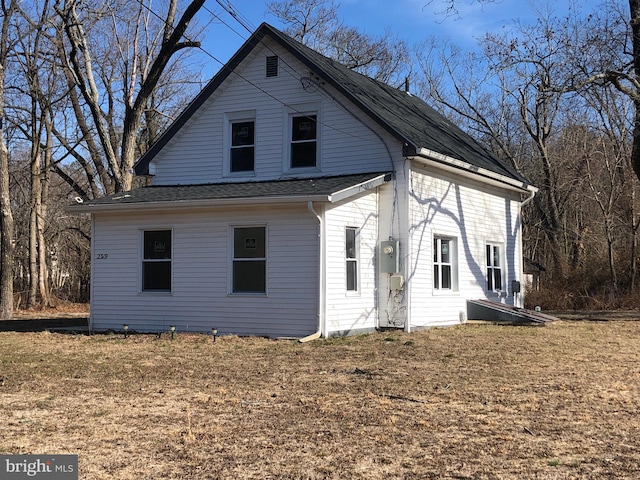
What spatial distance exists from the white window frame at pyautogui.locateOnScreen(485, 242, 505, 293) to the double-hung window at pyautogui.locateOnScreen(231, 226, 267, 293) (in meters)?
7.30

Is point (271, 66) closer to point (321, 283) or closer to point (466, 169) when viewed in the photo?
point (466, 169)

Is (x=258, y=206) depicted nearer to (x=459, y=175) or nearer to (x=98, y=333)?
(x=98, y=333)

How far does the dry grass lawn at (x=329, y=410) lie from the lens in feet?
17.0

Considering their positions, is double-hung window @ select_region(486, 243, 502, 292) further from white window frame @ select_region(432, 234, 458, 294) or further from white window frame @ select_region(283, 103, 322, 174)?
white window frame @ select_region(283, 103, 322, 174)

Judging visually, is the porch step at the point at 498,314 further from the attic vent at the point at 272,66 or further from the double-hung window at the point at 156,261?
the double-hung window at the point at 156,261

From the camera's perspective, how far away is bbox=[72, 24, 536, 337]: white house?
14117 mm

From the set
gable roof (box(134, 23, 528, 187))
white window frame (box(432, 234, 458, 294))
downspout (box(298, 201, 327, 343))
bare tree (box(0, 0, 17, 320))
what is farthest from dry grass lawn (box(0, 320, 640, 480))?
bare tree (box(0, 0, 17, 320))

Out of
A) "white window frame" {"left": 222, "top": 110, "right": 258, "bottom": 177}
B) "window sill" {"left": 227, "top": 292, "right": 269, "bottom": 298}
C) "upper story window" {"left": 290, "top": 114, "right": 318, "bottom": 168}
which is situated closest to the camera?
"window sill" {"left": 227, "top": 292, "right": 269, "bottom": 298}

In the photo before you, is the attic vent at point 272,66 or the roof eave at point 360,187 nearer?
the roof eave at point 360,187

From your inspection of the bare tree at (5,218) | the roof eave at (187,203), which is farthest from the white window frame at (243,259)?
the bare tree at (5,218)

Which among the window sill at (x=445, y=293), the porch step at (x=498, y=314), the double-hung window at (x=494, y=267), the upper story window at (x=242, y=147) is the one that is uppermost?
the upper story window at (x=242, y=147)

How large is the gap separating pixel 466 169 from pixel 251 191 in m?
5.65

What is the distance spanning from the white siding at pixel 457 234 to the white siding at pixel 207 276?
2.75 metres

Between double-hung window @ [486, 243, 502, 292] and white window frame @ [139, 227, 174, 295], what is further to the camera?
double-hung window @ [486, 243, 502, 292]
